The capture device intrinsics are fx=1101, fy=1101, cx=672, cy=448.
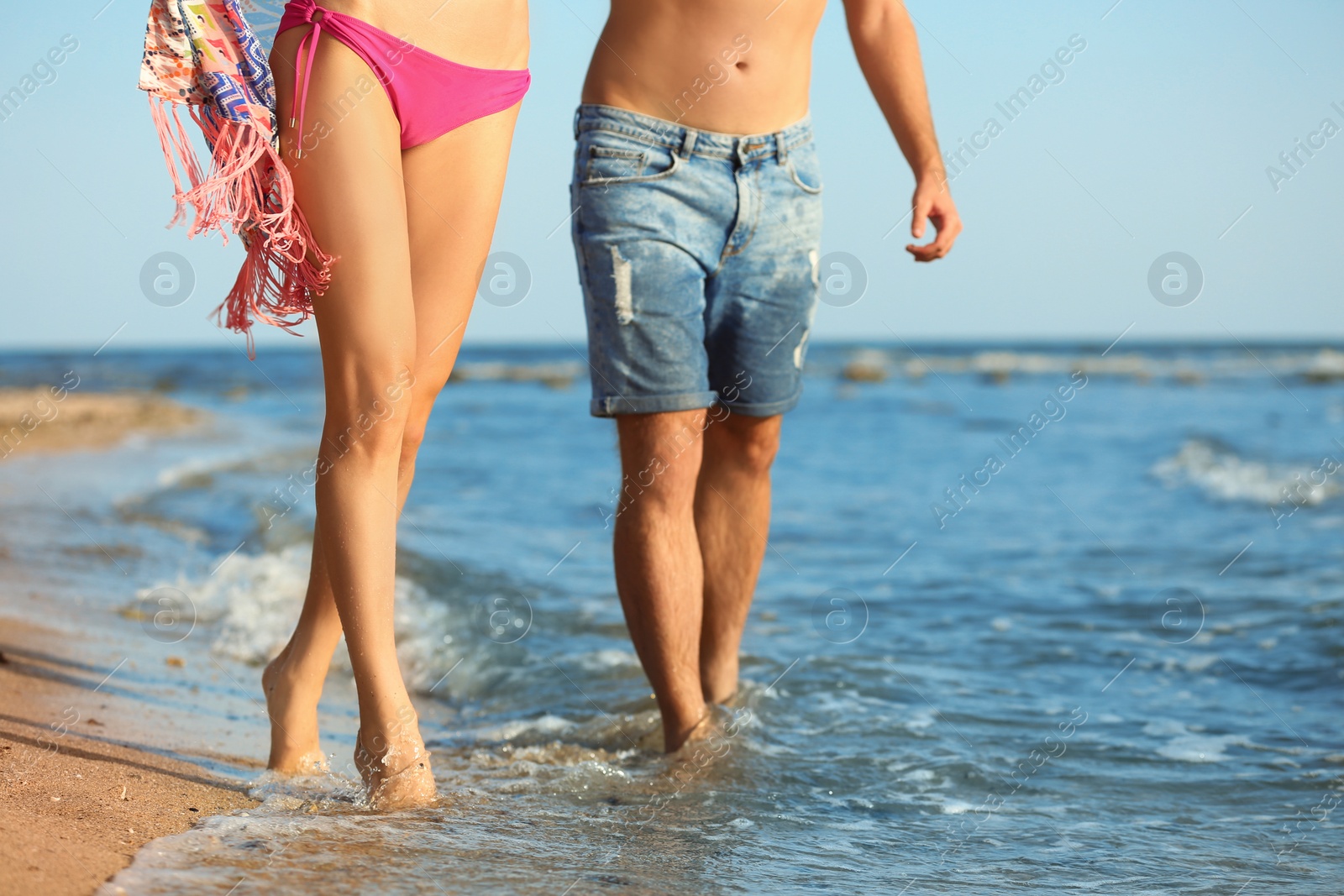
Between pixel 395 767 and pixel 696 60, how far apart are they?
1.48 meters

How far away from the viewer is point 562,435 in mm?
11406

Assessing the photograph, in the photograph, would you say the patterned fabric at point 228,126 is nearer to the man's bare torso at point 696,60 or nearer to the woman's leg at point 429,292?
the woman's leg at point 429,292

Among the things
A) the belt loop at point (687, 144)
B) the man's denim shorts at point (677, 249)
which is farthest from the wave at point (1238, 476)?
the belt loop at point (687, 144)

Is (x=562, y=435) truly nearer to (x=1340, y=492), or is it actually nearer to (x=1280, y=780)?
(x=1340, y=492)

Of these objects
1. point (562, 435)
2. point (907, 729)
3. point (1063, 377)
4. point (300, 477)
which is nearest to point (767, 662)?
point (907, 729)

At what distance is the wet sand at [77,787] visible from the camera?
1.31 metres

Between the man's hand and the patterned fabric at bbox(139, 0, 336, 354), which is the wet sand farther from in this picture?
the man's hand

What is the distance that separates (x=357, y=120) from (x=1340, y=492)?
255 inches

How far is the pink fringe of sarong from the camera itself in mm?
1626

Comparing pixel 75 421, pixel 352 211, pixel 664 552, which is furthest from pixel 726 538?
pixel 75 421

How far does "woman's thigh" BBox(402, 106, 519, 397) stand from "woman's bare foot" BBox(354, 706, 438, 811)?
0.54 m

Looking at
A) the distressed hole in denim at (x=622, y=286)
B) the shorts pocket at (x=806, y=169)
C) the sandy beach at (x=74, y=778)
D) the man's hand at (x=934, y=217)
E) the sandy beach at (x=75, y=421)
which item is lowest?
the sandy beach at (x=75, y=421)

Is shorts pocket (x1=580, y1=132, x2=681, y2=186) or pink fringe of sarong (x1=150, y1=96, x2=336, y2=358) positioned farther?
shorts pocket (x1=580, y1=132, x2=681, y2=186)

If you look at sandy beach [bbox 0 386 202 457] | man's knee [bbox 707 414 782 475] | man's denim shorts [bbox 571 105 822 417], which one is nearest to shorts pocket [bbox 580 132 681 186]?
man's denim shorts [bbox 571 105 822 417]
